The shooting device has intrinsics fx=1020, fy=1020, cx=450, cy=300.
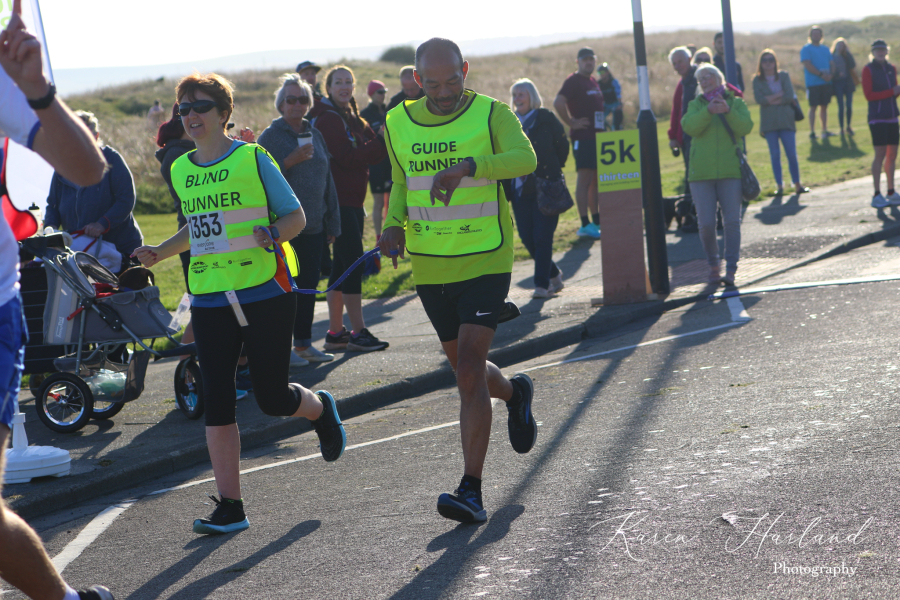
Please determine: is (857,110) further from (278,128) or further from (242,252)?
(242,252)

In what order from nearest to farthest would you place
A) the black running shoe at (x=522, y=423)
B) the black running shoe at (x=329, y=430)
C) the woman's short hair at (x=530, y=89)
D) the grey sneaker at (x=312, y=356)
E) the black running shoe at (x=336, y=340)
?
the black running shoe at (x=522, y=423) → the black running shoe at (x=329, y=430) → the grey sneaker at (x=312, y=356) → the black running shoe at (x=336, y=340) → the woman's short hair at (x=530, y=89)

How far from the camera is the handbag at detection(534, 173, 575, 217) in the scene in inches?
399

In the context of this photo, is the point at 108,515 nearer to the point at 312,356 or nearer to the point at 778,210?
the point at 312,356

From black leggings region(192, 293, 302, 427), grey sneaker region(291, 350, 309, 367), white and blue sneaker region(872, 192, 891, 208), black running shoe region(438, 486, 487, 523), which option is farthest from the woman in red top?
white and blue sneaker region(872, 192, 891, 208)

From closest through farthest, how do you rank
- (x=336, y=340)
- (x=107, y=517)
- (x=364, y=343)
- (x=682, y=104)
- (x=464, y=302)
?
(x=464, y=302), (x=107, y=517), (x=364, y=343), (x=336, y=340), (x=682, y=104)

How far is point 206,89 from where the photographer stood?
4.89m

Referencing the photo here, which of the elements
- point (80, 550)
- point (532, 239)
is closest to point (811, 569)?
point (80, 550)

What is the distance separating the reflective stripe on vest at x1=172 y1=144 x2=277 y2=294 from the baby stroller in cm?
216

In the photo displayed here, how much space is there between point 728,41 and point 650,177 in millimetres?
6215

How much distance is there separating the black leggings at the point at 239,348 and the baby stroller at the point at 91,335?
7.09 ft

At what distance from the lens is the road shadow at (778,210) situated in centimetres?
1459

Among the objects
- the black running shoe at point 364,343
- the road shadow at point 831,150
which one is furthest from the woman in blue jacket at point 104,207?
the road shadow at point 831,150

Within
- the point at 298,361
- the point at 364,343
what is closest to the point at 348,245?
the point at 364,343

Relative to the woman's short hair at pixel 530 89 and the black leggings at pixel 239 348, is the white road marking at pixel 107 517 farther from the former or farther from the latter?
the woman's short hair at pixel 530 89
